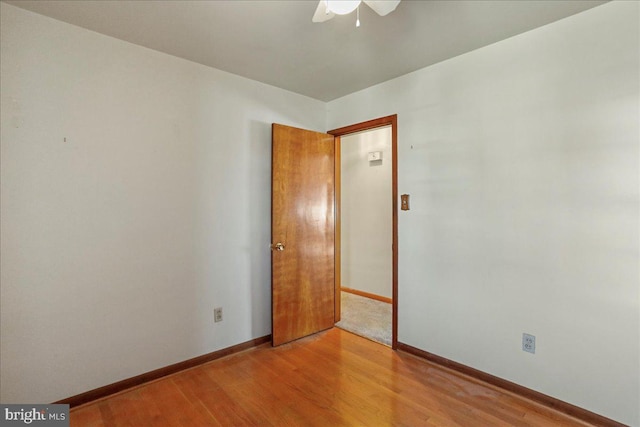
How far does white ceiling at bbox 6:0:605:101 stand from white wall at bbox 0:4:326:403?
0.23m

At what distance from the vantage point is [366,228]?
4.52 meters

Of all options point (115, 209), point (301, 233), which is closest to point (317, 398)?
point (301, 233)

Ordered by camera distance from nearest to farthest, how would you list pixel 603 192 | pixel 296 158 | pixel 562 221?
1. pixel 603 192
2. pixel 562 221
3. pixel 296 158

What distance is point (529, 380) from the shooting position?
210 centimetres

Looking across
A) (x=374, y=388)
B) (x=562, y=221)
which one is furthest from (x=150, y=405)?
(x=562, y=221)

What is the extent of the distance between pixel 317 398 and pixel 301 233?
1.47 metres

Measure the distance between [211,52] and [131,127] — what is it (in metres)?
0.84

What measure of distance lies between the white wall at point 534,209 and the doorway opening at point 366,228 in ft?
3.33

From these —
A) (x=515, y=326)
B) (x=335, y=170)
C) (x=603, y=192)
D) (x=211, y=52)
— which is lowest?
(x=515, y=326)

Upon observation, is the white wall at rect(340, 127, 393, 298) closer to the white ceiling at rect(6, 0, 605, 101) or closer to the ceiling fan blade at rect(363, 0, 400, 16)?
the white ceiling at rect(6, 0, 605, 101)

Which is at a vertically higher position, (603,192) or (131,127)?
(131,127)

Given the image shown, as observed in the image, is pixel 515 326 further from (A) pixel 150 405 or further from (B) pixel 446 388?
(A) pixel 150 405

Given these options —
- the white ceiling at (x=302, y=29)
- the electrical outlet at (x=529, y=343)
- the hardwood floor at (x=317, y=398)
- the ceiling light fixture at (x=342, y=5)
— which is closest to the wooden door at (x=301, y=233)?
the hardwood floor at (x=317, y=398)

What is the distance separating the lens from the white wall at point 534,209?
179 centimetres
